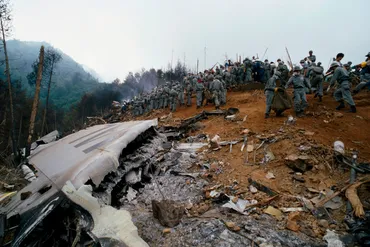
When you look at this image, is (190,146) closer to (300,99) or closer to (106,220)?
(300,99)

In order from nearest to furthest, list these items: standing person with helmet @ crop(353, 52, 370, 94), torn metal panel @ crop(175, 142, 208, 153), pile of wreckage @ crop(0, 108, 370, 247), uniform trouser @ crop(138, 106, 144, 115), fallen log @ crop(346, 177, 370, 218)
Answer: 1. pile of wreckage @ crop(0, 108, 370, 247)
2. fallen log @ crop(346, 177, 370, 218)
3. torn metal panel @ crop(175, 142, 208, 153)
4. standing person with helmet @ crop(353, 52, 370, 94)
5. uniform trouser @ crop(138, 106, 144, 115)

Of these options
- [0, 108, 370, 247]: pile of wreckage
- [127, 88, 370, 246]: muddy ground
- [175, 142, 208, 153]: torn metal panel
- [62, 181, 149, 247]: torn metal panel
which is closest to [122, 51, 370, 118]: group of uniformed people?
[127, 88, 370, 246]: muddy ground

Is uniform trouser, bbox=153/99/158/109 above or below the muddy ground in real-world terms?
below

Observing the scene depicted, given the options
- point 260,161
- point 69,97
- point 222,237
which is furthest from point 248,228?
point 69,97

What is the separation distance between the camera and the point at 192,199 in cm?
391

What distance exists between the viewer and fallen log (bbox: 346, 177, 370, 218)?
273 cm

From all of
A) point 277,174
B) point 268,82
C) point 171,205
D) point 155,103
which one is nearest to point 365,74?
point 268,82

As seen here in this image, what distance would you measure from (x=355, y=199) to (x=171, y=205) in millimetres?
2688

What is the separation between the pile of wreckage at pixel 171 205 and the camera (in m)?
2.36

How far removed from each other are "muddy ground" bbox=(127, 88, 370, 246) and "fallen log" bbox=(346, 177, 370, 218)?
0.54ft

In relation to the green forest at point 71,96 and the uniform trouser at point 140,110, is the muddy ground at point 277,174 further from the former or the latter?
the green forest at point 71,96

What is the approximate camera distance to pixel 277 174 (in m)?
4.15

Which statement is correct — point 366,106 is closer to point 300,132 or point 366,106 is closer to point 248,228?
point 300,132

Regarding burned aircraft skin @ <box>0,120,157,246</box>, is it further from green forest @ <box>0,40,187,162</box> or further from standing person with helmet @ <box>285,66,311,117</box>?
green forest @ <box>0,40,187,162</box>
